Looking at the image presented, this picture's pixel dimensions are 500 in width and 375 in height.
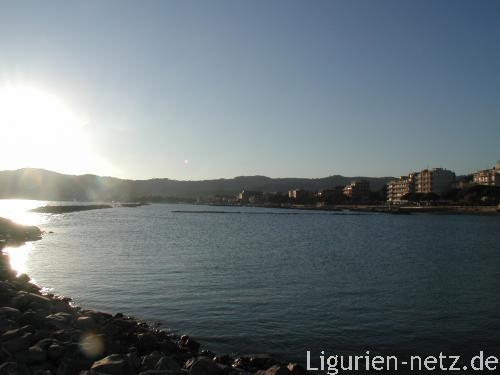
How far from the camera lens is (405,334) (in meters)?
11.8

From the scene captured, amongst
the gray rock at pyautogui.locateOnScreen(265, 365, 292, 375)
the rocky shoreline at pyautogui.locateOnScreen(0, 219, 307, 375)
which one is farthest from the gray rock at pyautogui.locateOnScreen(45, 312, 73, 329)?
the gray rock at pyautogui.locateOnScreen(265, 365, 292, 375)

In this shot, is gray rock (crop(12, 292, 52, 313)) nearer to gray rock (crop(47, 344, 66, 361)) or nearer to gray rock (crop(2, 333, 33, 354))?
gray rock (crop(2, 333, 33, 354))

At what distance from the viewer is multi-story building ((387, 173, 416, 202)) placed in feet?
527

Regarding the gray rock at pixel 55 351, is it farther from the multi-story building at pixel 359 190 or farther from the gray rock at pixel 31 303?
the multi-story building at pixel 359 190

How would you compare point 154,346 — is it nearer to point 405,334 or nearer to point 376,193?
point 405,334

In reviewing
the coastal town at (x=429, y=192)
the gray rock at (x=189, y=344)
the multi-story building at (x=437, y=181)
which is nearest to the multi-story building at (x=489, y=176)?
the coastal town at (x=429, y=192)

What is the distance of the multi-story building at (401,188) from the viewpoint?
527ft

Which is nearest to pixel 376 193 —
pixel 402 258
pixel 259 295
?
pixel 402 258

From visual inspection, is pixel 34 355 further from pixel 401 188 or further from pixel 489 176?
pixel 401 188

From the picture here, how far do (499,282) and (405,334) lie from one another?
1003 centimetres

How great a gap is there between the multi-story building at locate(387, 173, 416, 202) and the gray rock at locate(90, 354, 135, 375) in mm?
156355

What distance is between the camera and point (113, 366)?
290 inches

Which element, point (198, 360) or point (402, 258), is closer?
point (198, 360)

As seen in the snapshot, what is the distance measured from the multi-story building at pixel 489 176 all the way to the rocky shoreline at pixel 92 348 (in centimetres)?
14817
